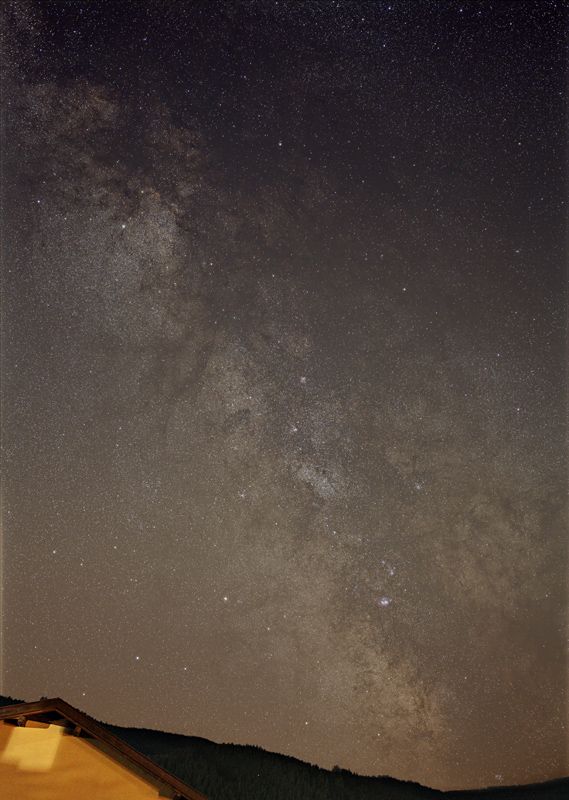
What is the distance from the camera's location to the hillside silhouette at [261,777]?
22.4 meters

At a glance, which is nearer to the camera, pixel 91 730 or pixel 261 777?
pixel 91 730

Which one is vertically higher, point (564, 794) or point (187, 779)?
point (564, 794)

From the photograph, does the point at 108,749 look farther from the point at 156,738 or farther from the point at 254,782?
the point at 156,738

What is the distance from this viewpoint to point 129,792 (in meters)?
6.15

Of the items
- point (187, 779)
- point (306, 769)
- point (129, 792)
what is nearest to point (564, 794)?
point (306, 769)

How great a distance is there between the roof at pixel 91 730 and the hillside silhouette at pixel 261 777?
16.1 metres

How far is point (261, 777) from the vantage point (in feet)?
77.8

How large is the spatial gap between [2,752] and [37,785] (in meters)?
0.47

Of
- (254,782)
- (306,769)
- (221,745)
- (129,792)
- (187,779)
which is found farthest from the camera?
→ (221,745)

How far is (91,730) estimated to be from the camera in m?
6.51

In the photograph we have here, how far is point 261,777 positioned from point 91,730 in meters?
20.0

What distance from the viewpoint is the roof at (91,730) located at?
19.7 feet

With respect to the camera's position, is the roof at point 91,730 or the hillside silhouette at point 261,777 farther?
the hillside silhouette at point 261,777

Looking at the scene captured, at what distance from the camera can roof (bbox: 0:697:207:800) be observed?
5.99 m
